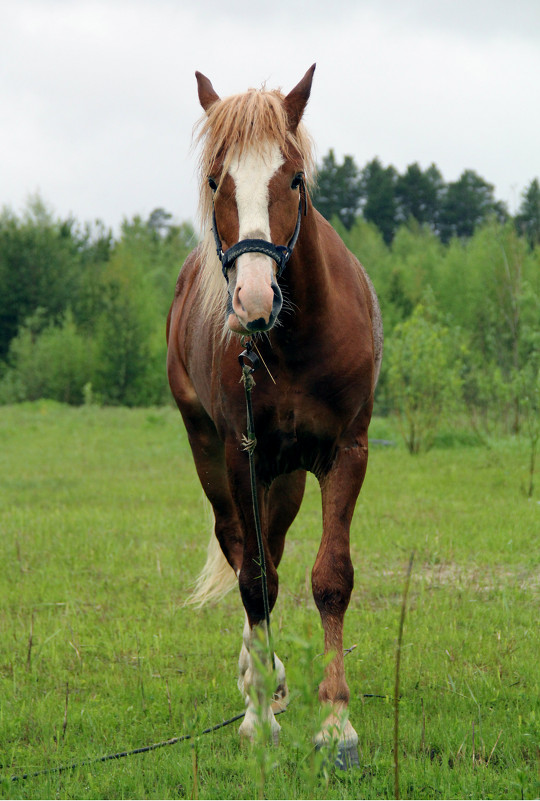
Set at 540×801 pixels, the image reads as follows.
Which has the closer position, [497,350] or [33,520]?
[33,520]

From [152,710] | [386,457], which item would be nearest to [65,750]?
[152,710]

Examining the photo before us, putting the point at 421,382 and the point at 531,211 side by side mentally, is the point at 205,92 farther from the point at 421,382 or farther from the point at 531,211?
the point at 531,211

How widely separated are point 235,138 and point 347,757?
2291mm

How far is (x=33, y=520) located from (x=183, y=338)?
457cm

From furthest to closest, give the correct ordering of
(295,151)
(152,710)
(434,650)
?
(434,650) < (152,710) < (295,151)

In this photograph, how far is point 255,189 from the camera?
2.76m

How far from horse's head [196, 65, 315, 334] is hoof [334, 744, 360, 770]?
1594 millimetres

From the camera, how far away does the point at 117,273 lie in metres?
37.1

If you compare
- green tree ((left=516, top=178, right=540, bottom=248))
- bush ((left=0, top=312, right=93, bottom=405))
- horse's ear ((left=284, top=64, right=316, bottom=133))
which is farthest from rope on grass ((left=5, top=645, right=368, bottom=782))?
green tree ((left=516, top=178, right=540, bottom=248))

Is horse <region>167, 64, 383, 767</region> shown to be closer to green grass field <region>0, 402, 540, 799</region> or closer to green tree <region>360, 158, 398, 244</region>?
green grass field <region>0, 402, 540, 799</region>

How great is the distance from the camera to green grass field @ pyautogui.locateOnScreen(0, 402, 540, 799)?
2861 millimetres

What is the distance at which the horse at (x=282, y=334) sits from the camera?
278 centimetres

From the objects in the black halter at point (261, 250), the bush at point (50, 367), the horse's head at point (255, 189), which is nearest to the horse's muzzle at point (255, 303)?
the horse's head at point (255, 189)

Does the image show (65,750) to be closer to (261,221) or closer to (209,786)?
(209,786)
